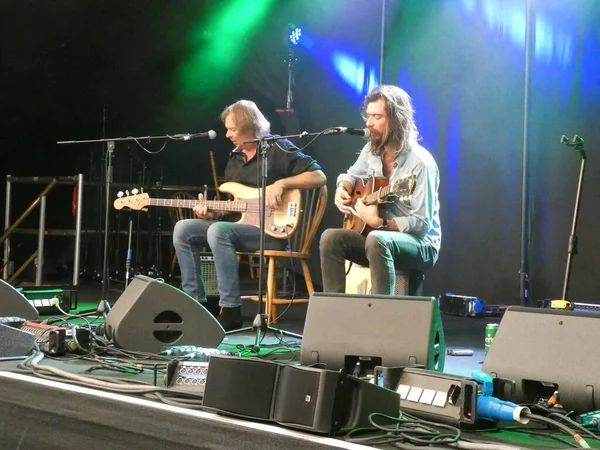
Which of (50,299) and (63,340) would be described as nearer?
(63,340)

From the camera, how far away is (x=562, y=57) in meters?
5.11

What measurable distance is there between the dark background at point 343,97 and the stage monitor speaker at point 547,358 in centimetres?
315

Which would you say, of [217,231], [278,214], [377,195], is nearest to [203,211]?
[217,231]

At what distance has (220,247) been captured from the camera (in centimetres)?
396

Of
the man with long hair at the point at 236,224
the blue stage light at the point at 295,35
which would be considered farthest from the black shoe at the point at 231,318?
the blue stage light at the point at 295,35

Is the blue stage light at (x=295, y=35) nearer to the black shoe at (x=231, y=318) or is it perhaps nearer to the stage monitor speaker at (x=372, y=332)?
the black shoe at (x=231, y=318)

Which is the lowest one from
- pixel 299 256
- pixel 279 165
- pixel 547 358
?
pixel 547 358

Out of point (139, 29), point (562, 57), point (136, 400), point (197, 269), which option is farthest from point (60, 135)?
point (136, 400)

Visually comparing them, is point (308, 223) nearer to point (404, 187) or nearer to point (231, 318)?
point (231, 318)

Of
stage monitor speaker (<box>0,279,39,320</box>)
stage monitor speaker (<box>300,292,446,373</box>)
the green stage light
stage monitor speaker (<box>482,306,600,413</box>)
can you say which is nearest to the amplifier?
stage monitor speaker (<box>300,292,446,373</box>)

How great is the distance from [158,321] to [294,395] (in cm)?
144

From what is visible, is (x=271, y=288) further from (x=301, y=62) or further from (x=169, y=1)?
(x=169, y=1)

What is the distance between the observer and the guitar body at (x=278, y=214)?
13.3 ft

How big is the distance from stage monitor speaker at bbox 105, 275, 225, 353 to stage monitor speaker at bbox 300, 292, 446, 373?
72 cm
